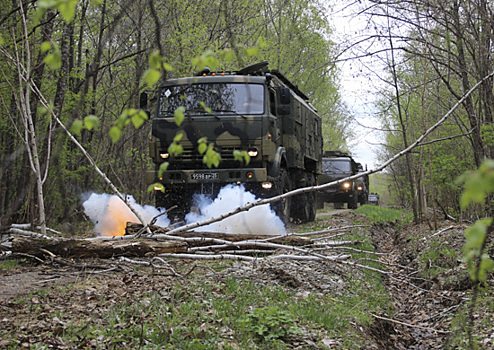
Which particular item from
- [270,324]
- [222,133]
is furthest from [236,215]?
[270,324]

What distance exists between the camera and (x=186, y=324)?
442 centimetres

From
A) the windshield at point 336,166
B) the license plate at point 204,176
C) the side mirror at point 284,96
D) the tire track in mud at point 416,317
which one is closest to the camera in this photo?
the tire track in mud at point 416,317

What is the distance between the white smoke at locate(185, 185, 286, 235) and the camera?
33.6 ft

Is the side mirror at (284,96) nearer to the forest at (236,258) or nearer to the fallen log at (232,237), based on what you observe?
the forest at (236,258)

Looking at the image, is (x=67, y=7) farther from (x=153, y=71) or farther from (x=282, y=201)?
(x=282, y=201)

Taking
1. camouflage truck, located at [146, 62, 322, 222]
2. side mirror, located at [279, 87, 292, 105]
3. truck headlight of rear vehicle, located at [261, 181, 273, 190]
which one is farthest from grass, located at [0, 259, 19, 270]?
side mirror, located at [279, 87, 292, 105]

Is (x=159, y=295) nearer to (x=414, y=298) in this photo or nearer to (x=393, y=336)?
(x=393, y=336)

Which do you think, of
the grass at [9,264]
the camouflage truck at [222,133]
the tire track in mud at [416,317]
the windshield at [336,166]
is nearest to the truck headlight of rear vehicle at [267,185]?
the camouflage truck at [222,133]

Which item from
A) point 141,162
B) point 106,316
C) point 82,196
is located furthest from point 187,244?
point 141,162

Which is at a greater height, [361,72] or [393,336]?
[361,72]

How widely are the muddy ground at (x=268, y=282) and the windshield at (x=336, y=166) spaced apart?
17.7 m

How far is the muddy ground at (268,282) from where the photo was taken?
4625 mm

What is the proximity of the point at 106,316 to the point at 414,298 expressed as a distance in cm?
466

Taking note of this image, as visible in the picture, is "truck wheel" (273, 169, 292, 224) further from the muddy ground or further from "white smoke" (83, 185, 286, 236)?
the muddy ground
